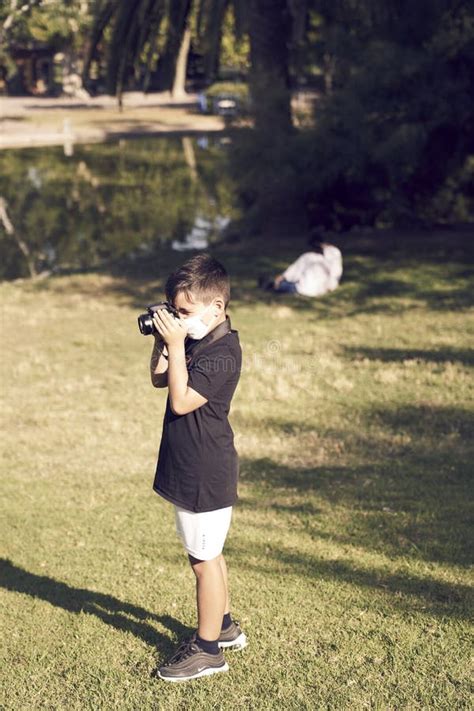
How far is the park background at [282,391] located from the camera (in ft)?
14.3

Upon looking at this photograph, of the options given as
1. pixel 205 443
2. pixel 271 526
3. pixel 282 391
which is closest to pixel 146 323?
pixel 205 443

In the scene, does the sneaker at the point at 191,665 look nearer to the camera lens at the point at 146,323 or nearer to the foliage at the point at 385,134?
the camera lens at the point at 146,323

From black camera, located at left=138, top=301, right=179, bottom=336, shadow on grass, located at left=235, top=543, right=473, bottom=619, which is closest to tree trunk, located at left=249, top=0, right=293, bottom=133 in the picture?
shadow on grass, located at left=235, top=543, right=473, bottom=619

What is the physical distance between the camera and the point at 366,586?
16.2 feet

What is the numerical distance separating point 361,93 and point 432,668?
41.5 ft

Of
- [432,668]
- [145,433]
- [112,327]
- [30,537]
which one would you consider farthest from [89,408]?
[432,668]

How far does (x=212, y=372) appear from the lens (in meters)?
3.77

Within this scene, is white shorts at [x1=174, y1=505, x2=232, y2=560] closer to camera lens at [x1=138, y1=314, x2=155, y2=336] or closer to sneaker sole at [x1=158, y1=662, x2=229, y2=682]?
sneaker sole at [x1=158, y1=662, x2=229, y2=682]

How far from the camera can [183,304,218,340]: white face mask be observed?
3766 mm

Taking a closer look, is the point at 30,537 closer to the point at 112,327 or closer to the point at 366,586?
the point at 366,586

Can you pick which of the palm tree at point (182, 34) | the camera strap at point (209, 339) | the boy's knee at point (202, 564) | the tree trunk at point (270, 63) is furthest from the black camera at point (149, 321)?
the palm tree at point (182, 34)

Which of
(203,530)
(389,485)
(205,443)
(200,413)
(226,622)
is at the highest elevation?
(200,413)

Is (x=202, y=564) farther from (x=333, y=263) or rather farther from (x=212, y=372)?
(x=333, y=263)

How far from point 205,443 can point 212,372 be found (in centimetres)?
28
